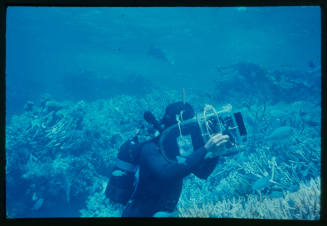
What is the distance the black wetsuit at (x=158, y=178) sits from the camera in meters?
2.64

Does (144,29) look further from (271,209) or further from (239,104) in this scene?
(271,209)

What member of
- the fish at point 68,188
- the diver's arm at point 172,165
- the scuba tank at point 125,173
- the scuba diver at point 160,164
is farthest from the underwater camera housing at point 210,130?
the fish at point 68,188

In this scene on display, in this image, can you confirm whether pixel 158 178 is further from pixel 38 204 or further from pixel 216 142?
pixel 38 204

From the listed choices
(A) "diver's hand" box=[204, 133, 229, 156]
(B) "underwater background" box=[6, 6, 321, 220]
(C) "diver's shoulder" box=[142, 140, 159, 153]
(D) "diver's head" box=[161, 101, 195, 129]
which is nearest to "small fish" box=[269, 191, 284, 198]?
(B) "underwater background" box=[6, 6, 321, 220]

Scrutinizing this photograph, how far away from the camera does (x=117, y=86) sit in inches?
738

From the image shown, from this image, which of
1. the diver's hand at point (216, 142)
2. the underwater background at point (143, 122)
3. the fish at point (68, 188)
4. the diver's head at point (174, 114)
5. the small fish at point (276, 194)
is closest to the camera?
the diver's hand at point (216, 142)

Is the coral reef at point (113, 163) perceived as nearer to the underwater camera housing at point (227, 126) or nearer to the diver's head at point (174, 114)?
the diver's head at point (174, 114)

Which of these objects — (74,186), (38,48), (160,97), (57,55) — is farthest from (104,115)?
(57,55)

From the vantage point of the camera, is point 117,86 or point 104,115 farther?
point 117,86

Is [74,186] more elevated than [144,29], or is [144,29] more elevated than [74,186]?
[144,29]

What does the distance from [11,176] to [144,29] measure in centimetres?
2768

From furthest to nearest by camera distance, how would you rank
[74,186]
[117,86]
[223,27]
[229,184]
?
[223,27] < [117,86] < [74,186] < [229,184]

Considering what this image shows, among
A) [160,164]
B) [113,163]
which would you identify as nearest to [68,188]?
[113,163]

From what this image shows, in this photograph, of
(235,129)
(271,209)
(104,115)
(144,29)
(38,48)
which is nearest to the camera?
(235,129)
